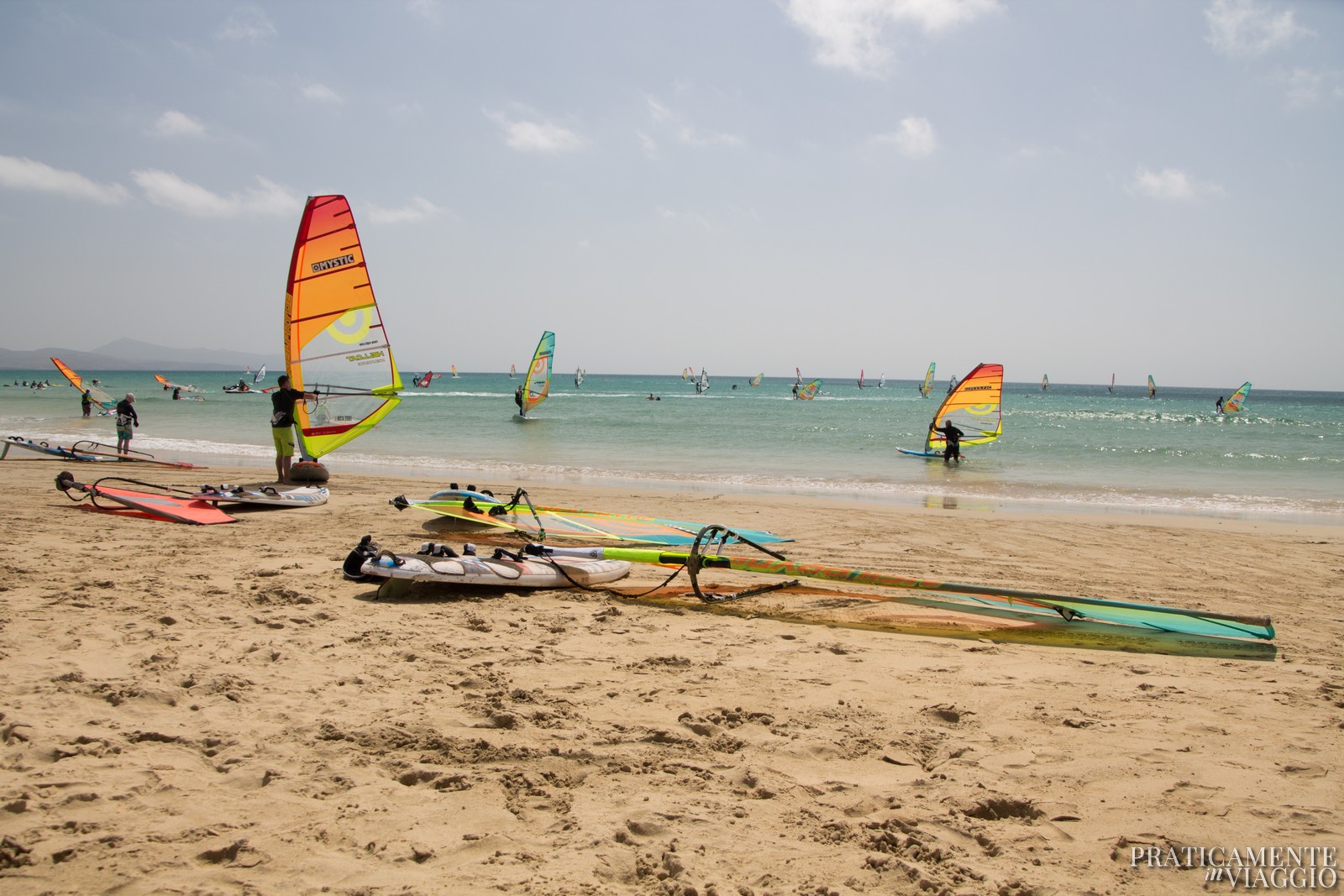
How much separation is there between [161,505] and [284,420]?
8.94ft

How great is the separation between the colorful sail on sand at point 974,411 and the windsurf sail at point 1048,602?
42.7ft

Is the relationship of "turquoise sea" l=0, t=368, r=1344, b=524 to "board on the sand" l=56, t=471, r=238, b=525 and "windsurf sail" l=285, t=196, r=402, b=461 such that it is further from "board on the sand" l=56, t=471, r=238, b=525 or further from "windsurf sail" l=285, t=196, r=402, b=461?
"board on the sand" l=56, t=471, r=238, b=525

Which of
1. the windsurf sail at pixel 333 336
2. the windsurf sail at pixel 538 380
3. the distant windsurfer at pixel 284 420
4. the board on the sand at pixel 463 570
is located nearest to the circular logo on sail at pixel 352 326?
the windsurf sail at pixel 333 336

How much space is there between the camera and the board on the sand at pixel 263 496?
7.98 metres

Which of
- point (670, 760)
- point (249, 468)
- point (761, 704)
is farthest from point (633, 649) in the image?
point (249, 468)

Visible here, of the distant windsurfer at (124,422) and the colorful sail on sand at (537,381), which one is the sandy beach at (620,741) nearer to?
the distant windsurfer at (124,422)

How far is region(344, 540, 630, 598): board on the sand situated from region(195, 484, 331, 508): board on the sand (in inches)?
145

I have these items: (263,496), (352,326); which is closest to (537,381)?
(352,326)

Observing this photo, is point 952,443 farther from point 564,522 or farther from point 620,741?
point 620,741

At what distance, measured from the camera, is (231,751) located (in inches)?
109

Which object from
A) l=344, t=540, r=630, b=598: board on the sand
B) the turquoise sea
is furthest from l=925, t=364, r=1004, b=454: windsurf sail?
l=344, t=540, r=630, b=598: board on the sand

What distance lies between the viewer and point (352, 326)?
1026 cm

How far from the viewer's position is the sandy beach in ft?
7.28

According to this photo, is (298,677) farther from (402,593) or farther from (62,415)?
(62,415)
